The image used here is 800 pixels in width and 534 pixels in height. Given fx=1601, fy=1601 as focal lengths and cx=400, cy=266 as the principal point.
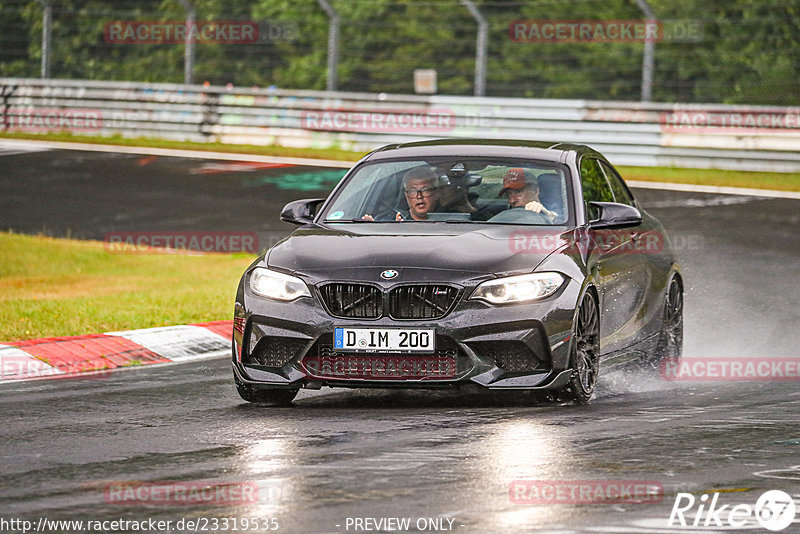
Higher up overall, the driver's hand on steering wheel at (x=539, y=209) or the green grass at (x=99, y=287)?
the driver's hand on steering wheel at (x=539, y=209)

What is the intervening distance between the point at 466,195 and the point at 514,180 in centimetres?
30

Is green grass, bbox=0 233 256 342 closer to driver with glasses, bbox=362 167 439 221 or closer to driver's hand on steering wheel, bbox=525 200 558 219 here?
driver with glasses, bbox=362 167 439 221

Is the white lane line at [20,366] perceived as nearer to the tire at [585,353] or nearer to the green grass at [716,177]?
the tire at [585,353]

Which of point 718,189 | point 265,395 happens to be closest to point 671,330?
point 265,395

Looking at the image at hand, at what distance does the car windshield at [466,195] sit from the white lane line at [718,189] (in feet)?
43.4

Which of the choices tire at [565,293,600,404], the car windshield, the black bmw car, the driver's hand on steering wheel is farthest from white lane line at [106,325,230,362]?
tire at [565,293,600,404]

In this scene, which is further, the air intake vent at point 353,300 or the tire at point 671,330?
the tire at point 671,330

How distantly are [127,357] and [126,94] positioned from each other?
20.7m

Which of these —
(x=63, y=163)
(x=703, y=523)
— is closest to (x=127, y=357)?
(x=703, y=523)

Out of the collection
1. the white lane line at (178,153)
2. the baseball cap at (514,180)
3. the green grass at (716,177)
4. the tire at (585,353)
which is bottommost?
the white lane line at (178,153)

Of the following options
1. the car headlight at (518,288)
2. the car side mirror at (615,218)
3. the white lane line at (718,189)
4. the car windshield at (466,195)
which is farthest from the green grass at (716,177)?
the car headlight at (518,288)

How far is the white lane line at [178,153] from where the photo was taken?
27.3 m

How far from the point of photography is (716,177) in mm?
25062

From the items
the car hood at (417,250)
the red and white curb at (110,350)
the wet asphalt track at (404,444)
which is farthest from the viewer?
the red and white curb at (110,350)
